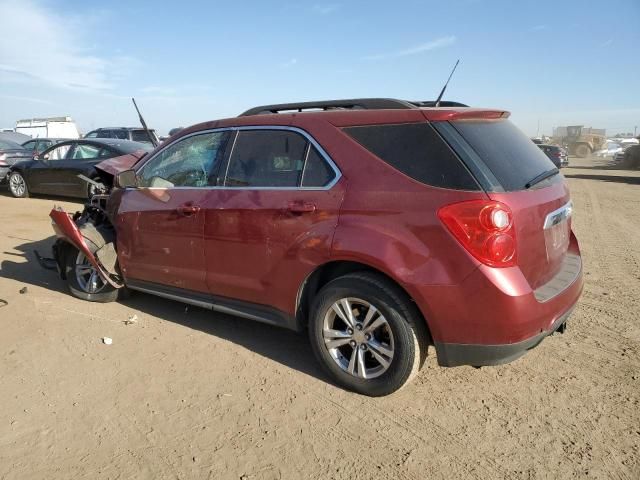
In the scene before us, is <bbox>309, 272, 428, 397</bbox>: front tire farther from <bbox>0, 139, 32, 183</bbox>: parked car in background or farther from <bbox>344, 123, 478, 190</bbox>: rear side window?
<bbox>0, 139, 32, 183</bbox>: parked car in background

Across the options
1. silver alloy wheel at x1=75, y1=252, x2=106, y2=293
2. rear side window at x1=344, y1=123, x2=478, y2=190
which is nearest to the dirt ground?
silver alloy wheel at x1=75, y1=252, x2=106, y2=293

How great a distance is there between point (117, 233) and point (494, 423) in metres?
3.52

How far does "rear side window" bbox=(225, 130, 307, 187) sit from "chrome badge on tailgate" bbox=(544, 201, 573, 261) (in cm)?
157

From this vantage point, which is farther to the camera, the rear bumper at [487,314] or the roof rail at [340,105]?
the roof rail at [340,105]

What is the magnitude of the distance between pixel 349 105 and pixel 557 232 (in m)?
1.59

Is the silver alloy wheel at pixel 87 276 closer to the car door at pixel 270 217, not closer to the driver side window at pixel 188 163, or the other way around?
the driver side window at pixel 188 163

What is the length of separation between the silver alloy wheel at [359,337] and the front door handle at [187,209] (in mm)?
1371

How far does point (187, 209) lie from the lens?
387 centimetres

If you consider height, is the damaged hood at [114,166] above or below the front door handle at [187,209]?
above

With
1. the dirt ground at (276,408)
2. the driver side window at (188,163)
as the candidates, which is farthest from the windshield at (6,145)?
the driver side window at (188,163)

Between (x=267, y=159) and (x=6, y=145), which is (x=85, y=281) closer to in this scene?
(x=267, y=159)

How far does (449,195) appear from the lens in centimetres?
270

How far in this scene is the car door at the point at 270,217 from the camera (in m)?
3.17

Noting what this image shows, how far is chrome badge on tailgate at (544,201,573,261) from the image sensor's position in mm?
2953
